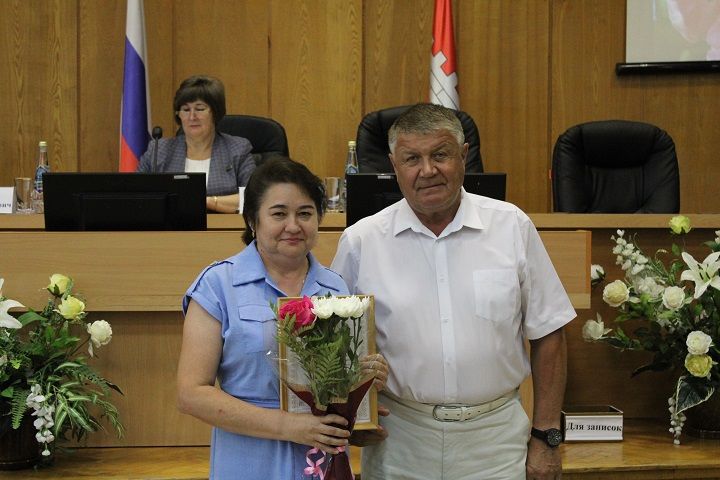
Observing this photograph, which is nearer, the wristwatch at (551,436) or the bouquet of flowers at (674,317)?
the wristwatch at (551,436)

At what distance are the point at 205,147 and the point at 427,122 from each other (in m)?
2.40

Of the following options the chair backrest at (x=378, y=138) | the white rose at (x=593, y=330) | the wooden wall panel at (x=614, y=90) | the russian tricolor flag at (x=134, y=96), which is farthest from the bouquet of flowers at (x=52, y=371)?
the wooden wall panel at (x=614, y=90)

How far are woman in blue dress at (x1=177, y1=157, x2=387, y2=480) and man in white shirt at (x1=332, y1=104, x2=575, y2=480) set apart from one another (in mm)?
251

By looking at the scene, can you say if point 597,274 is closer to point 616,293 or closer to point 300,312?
point 616,293

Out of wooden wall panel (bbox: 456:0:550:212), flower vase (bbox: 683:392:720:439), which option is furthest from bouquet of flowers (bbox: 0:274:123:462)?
wooden wall panel (bbox: 456:0:550:212)

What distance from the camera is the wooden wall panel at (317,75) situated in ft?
18.9

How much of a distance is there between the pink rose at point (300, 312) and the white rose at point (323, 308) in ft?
0.03

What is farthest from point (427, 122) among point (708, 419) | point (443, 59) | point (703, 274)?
Result: point (443, 59)

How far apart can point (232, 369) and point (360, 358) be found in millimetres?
270

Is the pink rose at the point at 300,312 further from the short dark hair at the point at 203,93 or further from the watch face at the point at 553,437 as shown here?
the short dark hair at the point at 203,93

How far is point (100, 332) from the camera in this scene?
9.03 ft

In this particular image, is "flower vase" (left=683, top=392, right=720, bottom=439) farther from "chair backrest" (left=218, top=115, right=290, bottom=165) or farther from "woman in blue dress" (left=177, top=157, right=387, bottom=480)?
"chair backrest" (left=218, top=115, right=290, bottom=165)

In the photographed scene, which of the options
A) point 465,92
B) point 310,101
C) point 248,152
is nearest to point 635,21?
point 465,92

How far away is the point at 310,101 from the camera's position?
5.79 metres
